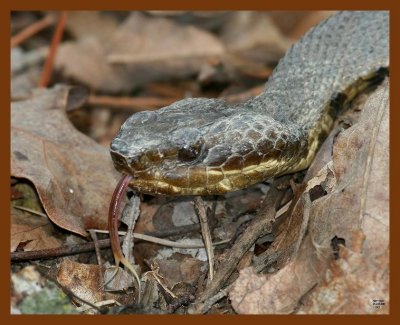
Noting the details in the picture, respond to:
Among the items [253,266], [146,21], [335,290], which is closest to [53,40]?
[146,21]

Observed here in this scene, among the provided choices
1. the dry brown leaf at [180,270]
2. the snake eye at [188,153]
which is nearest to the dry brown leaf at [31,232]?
the dry brown leaf at [180,270]

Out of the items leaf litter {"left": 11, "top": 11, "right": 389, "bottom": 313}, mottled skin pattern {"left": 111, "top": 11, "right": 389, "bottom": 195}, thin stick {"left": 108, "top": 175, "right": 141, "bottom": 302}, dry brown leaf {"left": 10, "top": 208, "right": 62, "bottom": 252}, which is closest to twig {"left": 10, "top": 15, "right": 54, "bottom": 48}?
leaf litter {"left": 11, "top": 11, "right": 389, "bottom": 313}

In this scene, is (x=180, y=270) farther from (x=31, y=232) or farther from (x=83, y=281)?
(x=31, y=232)

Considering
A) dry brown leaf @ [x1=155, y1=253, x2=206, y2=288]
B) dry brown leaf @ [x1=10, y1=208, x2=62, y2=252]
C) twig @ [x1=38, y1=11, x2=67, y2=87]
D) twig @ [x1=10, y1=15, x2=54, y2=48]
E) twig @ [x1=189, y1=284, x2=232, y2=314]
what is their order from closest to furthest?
twig @ [x1=189, y1=284, x2=232, y2=314] < dry brown leaf @ [x1=155, y1=253, x2=206, y2=288] < dry brown leaf @ [x1=10, y1=208, x2=62, y2=252] < twig @ [x1=38, y1=11, x2=67, y2=87] < twig @ [x1=10, y1=15, x2=54, y2=48]

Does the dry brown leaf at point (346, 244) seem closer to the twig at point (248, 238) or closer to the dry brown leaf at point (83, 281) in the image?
the twig at point (248, 238)

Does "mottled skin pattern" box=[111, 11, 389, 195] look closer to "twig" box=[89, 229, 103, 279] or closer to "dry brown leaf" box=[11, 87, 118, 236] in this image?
"twig" box=[89, 229, 103, 279]

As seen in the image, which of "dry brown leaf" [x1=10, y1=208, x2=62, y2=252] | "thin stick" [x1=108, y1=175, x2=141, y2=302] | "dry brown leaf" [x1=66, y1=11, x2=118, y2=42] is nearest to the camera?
"thin stick" [x1=108, y1=175, x2=141, y2=302]
